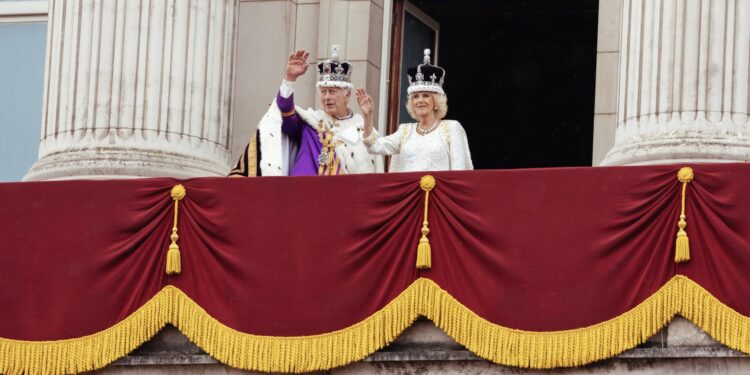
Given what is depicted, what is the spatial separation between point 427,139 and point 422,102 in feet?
1.00

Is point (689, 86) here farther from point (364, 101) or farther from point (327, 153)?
point (327, 153)

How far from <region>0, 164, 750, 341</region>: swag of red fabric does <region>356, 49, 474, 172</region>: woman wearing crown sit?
1.14 m

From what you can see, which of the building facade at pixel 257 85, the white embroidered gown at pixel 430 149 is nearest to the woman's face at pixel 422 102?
the white embroidered gown at pixel 430 149

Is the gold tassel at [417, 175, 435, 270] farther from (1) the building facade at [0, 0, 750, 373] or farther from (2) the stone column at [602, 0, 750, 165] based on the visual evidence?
(2) the stone column at [602, 0, 750, 165]

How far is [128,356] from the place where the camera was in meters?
17.4

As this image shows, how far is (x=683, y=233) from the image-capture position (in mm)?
16047

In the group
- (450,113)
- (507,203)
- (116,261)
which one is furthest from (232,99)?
(450,113)

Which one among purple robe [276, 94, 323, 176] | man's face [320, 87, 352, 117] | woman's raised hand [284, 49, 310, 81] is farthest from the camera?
purple robe [276, 94, 323, 176]

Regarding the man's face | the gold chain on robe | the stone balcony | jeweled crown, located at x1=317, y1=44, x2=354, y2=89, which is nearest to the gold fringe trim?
the stone balcony

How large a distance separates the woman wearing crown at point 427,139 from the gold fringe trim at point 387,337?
1.62 m

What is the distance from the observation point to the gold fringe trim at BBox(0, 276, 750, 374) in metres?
16.0

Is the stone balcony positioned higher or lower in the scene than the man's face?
lower

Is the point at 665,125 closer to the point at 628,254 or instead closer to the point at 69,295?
the point at 628,254

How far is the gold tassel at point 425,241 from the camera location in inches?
658
